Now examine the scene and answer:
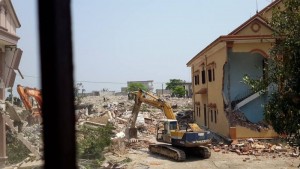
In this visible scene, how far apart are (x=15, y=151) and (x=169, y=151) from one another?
24.5ft

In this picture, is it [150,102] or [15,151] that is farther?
[150,102]

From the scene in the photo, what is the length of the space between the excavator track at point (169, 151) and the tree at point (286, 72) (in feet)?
29.3

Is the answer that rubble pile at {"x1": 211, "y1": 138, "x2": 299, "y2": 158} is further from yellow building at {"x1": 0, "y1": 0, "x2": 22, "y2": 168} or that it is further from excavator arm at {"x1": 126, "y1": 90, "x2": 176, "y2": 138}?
yellow building at {"x1": 0, "y1": 0, "x2": 22, "y2": 168}

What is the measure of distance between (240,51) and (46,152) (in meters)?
21.4

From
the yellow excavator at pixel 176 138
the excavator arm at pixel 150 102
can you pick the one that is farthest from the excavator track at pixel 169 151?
the excavator arm at pixel 150 102

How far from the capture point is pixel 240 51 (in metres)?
22.1

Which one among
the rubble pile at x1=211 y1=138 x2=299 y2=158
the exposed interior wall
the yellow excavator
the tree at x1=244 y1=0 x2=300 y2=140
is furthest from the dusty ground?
the tree at x1=244 y1=0 x2=300 y2=140

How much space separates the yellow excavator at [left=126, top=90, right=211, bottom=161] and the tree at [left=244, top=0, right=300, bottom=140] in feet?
28.3

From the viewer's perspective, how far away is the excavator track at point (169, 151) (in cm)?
1717

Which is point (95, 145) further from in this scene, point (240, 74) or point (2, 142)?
point (240, 74)

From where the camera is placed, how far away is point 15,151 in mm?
18000

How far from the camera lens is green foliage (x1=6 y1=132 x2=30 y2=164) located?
675 inches

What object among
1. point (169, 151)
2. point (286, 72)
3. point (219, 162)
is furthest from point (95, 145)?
point (286, 72)

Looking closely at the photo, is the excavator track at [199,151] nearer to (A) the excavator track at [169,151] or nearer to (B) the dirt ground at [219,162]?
(B) the dirt ground at [219,162]
